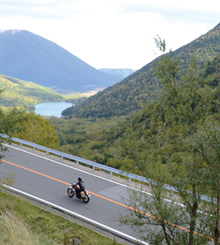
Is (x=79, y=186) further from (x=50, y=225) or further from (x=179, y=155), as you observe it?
(x=179, y=155)

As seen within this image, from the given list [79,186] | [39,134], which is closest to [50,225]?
[79,186]

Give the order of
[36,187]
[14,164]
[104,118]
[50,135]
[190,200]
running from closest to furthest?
[190,200]
[36,187]
[14,164]
[50,135]
[104,118]

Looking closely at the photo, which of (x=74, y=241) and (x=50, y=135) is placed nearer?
(x=74, y=241)

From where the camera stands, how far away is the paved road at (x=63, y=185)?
12.3m

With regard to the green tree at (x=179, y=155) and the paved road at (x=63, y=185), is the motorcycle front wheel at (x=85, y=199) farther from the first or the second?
the green tree at (x=179, y=155)

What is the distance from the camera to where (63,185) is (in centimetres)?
1477

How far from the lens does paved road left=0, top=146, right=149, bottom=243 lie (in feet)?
40.4

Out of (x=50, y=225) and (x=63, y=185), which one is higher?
(x=63, y=185)

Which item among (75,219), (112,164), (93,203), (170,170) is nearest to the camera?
(170,170)

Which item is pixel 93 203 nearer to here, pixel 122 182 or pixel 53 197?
pixel 53 197

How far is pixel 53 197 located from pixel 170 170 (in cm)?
741

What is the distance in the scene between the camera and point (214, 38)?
103812mm

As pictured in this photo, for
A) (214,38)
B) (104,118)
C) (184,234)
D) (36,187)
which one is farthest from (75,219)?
(214,38)

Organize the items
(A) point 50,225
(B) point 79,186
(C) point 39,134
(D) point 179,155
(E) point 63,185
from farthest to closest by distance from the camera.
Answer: (C) point 39,134 → (E) point 63,185 → (B) point 79,186 → (A) point 50,225 → (D) point 179,155
